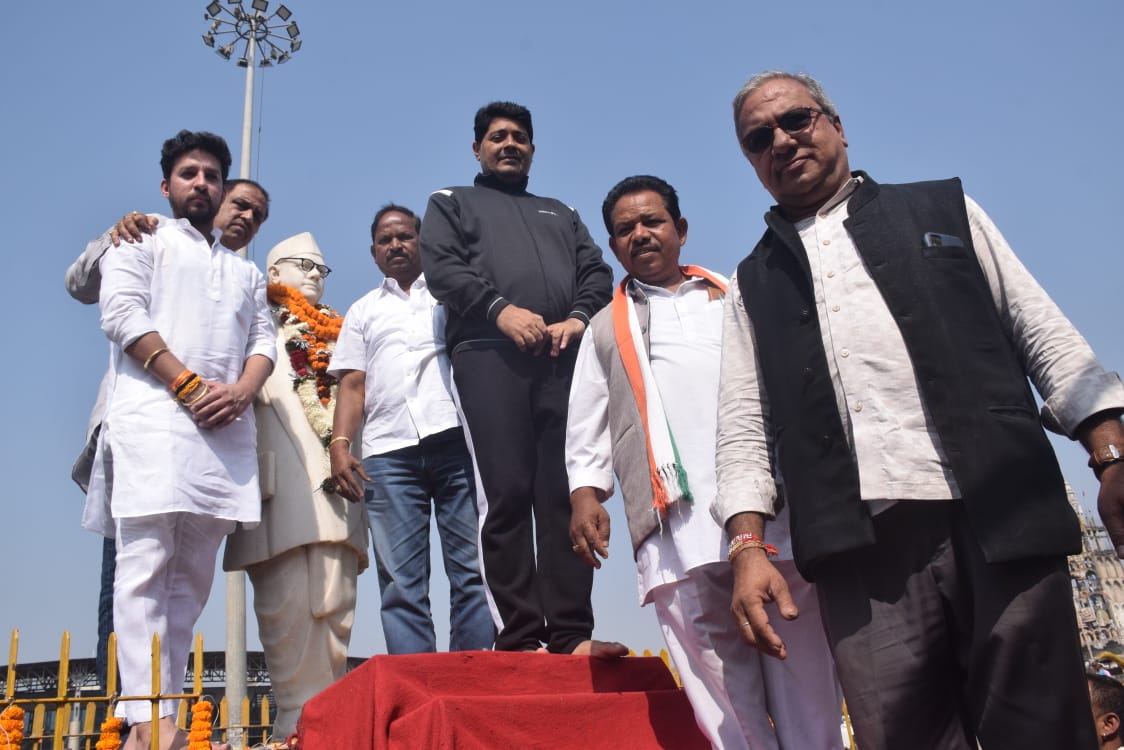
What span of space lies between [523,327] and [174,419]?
1.56 m

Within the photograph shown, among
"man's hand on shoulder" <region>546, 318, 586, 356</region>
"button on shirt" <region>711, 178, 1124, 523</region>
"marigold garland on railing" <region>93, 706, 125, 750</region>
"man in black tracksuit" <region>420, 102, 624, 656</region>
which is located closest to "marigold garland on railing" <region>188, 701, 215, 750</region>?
"marigold garland on railing" <region>93, 706, 125, 750</region>

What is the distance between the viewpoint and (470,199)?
520 cm

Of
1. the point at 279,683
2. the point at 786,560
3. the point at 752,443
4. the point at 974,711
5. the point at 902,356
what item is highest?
the point at 902,356

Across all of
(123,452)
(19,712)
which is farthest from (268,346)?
(19,712)

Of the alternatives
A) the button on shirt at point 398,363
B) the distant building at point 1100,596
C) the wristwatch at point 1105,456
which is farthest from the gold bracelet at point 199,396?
the distant building at point 1100,596

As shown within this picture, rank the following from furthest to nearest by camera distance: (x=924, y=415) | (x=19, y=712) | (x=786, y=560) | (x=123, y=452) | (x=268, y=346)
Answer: (x=268, y=346), (x=123, y=452), (x=786, y=560), (x=19, y=712), (x=924, y=415)

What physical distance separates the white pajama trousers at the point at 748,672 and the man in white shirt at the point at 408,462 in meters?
1.65

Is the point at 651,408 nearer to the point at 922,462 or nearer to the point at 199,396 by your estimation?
the point at 922,462

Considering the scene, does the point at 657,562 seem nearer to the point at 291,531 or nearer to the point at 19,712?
the point at 19,712

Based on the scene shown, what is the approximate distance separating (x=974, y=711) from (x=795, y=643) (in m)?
1.05

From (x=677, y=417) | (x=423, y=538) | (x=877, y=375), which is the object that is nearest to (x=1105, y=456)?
(x=877, y=375)

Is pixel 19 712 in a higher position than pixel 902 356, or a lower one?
lower

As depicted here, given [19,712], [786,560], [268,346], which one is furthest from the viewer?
[268,346]

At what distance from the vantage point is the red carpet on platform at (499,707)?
3176 mm
